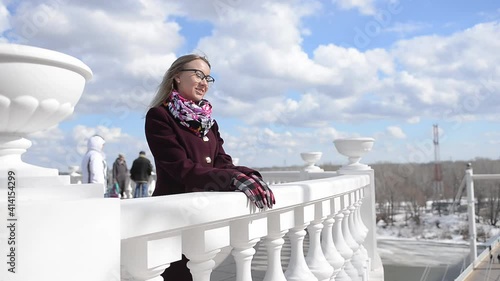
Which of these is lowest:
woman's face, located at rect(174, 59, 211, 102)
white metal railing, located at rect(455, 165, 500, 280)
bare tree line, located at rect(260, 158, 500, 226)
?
bare tree line, located at rect(260, 158, 500, 226)

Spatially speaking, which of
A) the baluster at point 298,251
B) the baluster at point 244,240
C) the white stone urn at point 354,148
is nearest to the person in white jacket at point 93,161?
the white stone urn at point 354,148

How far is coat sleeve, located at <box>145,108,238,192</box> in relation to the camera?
1.72 metres

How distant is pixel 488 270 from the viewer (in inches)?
224

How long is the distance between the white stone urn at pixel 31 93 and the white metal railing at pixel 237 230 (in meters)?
0.34

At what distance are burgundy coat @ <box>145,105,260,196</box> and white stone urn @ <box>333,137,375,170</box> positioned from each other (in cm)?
227

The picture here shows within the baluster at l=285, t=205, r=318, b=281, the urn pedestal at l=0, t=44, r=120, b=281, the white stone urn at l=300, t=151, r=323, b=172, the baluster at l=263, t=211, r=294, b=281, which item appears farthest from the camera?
the white stone urn at l=300, t=151, r=323, b=172

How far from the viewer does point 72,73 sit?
122 centimetres

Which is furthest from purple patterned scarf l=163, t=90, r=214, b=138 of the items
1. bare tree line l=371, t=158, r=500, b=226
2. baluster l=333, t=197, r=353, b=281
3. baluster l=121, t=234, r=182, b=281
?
bare tree line l=371, t=158, r=500, b=226

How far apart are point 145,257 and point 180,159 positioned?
74 cm

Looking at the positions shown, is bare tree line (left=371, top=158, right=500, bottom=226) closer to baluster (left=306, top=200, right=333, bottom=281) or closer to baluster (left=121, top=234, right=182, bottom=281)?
baluster (left=306, top=200, right=333, bottom=281)

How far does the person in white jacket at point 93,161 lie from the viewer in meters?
5.81

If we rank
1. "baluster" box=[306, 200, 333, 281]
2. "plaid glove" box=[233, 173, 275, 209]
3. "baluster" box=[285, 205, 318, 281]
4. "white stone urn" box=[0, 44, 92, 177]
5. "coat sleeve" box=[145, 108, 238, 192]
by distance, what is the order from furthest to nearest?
"baluster" box=[306, 200, 333, 281] < "baluster" box=[285, 205, 318, 281] < "coat sleeve" box=[145, 108, 238, 192] < "plaid glove" box=[233, 173, 275, 209] < "white stone urn" box=[0, 44, 92, 177]

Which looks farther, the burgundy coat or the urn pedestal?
the burgundy coat

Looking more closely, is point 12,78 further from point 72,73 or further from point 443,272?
point 443,272
